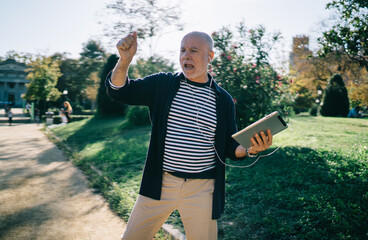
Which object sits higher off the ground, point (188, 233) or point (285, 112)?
point (285, 112)

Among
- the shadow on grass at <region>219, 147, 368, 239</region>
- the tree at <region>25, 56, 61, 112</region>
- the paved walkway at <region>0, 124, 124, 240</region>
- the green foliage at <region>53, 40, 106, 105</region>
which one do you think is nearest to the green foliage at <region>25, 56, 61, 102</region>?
the tree at <region>25, 56, 61, 112</region>

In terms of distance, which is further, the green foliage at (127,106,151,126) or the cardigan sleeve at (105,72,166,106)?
the green foliage at (127,106,151,126)

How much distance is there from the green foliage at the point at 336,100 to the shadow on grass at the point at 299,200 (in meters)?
16.2

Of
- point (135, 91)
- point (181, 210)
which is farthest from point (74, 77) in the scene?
point (181, 210)

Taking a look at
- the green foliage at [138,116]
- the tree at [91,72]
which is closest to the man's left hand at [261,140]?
the green foliage at [138,116]

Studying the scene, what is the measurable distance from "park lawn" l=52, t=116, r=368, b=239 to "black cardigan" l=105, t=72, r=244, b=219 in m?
1.65

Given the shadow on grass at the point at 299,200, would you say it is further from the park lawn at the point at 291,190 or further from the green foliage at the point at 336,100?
the green foliage at the point at 336,100

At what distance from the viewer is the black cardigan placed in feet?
6.56

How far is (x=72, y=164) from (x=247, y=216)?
18.5 feet

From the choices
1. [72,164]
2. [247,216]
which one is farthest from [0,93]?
[247,216]

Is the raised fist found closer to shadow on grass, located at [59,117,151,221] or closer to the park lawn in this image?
the park lawn

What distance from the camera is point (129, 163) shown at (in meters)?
7.43

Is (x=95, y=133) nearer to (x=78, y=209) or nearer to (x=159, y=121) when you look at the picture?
(x=78, y=209)

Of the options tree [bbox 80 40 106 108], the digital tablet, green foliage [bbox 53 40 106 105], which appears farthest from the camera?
green foliage [bbox 53 40 106 105]
